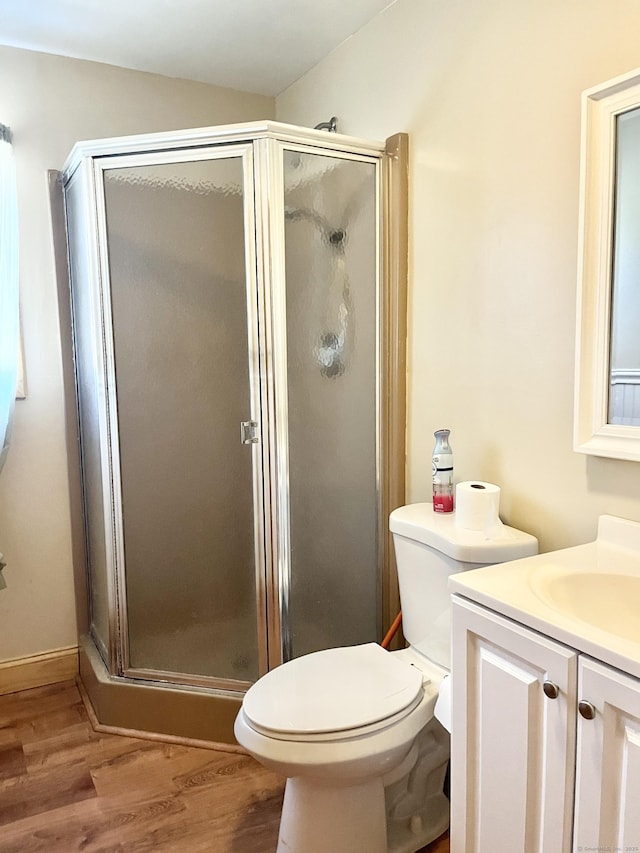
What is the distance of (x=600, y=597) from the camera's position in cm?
128

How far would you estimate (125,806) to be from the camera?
1.78m

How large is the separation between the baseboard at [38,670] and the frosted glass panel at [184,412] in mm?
497

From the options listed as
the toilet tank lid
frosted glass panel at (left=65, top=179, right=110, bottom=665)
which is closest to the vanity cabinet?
the toilet tank lid

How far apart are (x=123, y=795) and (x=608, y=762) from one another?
4.73ft

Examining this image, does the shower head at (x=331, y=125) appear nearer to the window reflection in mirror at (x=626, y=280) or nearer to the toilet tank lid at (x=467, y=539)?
the window reflection in mirror at (x=626, y=280)

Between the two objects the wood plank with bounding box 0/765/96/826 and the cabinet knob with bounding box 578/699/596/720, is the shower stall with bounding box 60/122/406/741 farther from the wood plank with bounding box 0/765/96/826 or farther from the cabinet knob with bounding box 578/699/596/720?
the cabinet knob with bounding box 578/699/596/720

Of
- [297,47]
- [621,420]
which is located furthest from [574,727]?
[297,47]

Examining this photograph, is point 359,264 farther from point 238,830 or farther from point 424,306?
point 238,830

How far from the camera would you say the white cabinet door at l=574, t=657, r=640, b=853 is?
36.8 inches

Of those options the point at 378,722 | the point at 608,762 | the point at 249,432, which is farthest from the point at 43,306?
the point at 608,762

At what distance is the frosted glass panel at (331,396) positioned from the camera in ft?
6.41

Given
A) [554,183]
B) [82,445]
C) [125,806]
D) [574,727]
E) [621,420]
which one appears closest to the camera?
[574,727]

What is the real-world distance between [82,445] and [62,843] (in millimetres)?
1286

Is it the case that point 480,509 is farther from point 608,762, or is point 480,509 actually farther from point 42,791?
point 42,791
